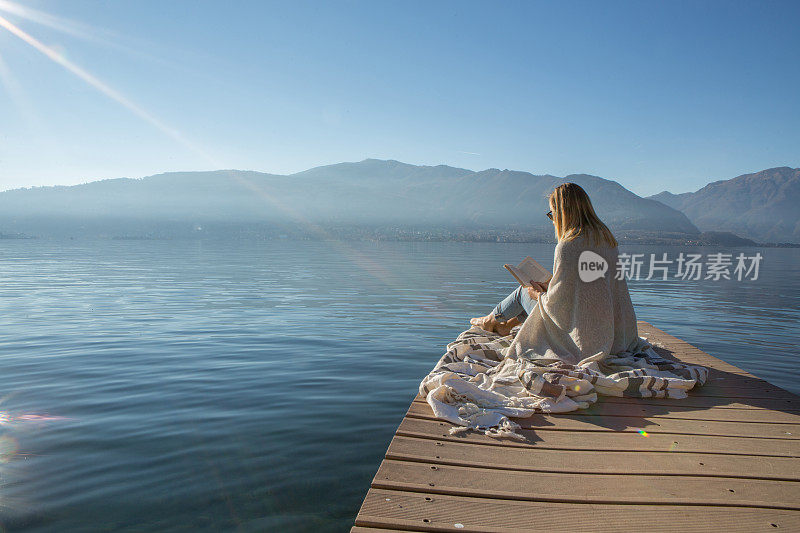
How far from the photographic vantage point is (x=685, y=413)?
Result: 4.32m

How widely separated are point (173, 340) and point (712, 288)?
24.9 metres

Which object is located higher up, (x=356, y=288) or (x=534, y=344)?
(x=534, y=344)

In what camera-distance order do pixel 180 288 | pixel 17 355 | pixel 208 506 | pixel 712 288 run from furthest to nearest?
pixel 712 288 < pixel 180 288 < pixel 17 355 < pixel 208 506

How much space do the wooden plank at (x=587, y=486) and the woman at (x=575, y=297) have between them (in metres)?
2.06

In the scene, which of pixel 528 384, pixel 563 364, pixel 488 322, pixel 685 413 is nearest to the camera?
pixel 685 413

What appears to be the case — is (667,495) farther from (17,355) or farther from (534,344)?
(17,355)

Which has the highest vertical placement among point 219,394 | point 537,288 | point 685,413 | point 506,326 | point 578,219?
point 578,219

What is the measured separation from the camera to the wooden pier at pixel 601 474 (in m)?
2.60

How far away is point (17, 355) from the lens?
9.28m

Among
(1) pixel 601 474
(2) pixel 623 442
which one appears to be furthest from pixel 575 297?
(1) pixel 601 474

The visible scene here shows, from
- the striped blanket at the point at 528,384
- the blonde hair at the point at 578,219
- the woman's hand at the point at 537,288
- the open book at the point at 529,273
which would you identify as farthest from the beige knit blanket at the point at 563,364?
the open book at the point at 529,273

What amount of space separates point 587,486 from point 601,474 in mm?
220

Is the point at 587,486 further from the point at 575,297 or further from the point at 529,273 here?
the point at 529,273

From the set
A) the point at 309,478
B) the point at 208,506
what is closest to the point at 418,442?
the point at 309,478
